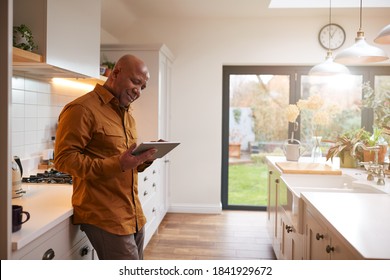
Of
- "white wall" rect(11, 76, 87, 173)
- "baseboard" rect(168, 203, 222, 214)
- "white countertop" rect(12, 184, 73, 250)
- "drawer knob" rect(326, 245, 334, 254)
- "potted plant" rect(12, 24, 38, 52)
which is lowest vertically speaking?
"baseboard" rect(168, 203, 222, 214)

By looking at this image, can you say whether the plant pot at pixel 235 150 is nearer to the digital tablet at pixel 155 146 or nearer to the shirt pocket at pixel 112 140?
the digital tablet at pixel 155 146

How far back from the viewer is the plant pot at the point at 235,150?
4.73 m

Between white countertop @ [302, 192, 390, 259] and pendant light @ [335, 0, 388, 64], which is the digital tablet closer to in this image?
white countertop @ [302, 192, 390, 259]

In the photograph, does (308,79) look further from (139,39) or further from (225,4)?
(139,39)

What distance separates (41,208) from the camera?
158 cm

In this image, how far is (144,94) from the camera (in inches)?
146

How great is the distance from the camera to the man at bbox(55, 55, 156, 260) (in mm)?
1475

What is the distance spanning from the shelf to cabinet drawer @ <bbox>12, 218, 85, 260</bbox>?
30.8 inches

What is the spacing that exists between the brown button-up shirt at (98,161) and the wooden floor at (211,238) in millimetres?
1568

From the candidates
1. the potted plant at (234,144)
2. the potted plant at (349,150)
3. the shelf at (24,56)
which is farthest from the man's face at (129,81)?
the potted plant at (234,144)

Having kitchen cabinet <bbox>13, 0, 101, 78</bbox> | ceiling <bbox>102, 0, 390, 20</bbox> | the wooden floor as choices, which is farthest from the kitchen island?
ceiling <bbox>102, 0, 390, 20</bbox>


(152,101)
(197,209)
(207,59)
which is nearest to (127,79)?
(152,101)
